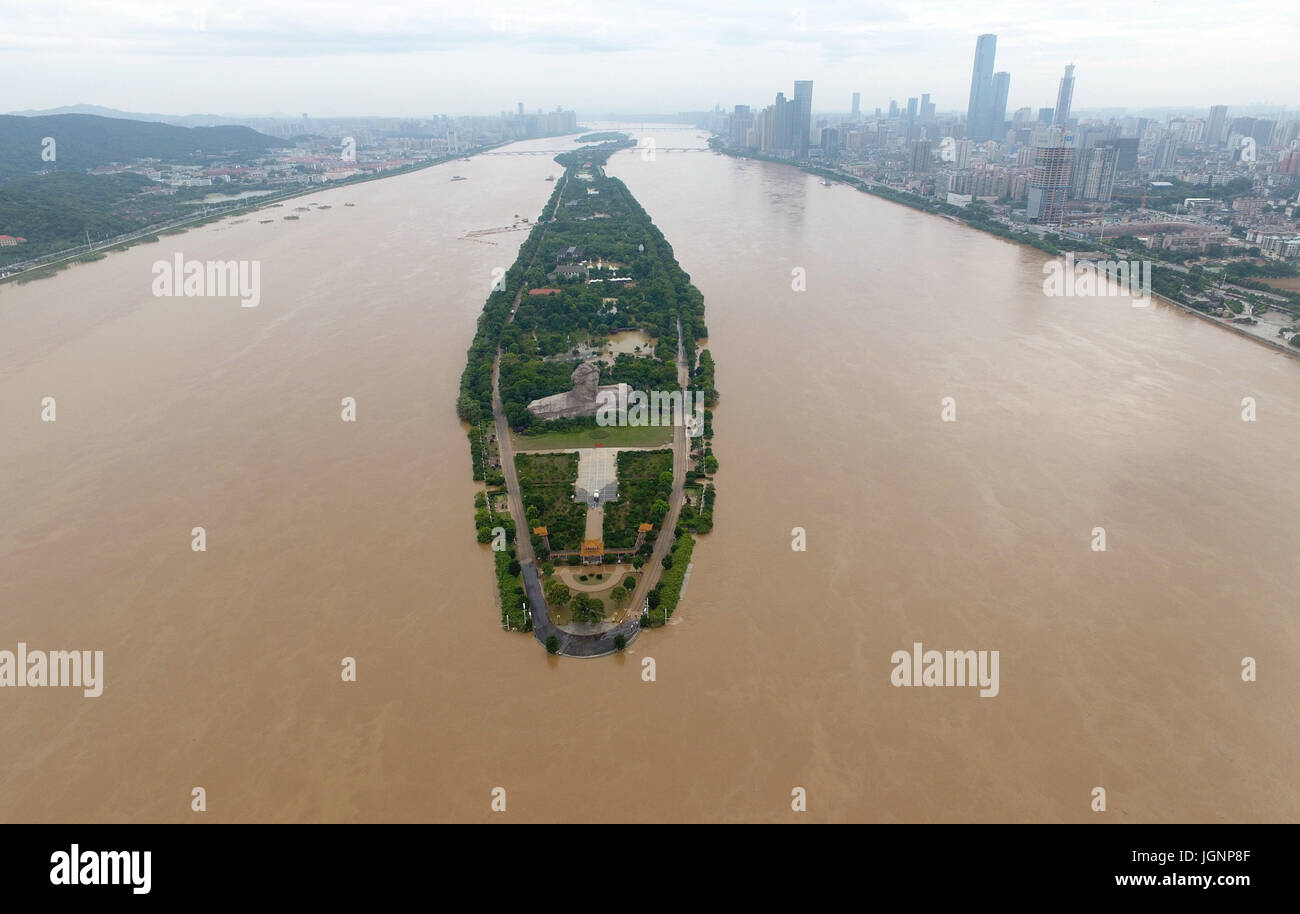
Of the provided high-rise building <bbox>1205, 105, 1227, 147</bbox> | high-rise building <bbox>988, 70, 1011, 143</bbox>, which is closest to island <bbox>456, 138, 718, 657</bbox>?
high-rise building <bbox>1205, 105, 1227, 147</bbox>

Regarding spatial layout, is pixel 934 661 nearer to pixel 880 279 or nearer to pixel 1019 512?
pixel 1019 512

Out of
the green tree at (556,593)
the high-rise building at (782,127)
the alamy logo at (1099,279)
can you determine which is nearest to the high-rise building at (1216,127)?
the high-rise building at (782,127)

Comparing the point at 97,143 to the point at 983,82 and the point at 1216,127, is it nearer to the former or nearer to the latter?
the point at 983,82

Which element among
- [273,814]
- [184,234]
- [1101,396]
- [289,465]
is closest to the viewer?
[273,814]

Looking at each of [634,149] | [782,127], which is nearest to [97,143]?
[634,149]

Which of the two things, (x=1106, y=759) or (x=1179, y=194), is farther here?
(x=1179, y=194)

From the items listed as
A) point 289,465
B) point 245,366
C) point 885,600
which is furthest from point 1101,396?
point 245,366
